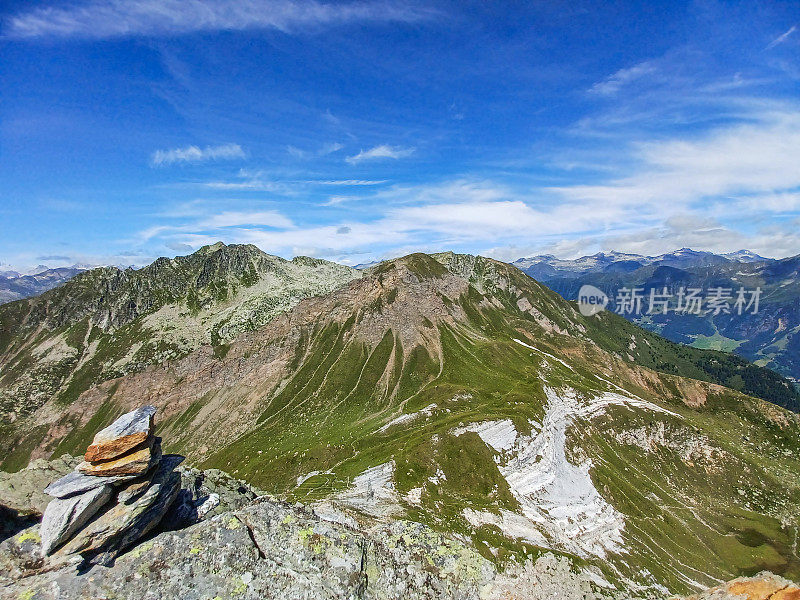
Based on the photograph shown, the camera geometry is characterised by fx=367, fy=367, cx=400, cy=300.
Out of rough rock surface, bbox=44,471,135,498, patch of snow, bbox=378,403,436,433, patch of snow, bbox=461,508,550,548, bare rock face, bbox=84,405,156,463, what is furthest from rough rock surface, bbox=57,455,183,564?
patch of snow, bbox=378,403,436,433

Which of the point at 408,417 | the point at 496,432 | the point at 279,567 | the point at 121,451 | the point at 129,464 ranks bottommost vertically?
the point at 408,417

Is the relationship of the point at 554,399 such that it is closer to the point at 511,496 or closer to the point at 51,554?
the point at 511,496

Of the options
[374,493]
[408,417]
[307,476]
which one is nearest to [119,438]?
[374,493]

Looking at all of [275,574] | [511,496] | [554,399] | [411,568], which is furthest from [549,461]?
[275,574]

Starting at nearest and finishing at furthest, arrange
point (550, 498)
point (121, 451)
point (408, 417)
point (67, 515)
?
point (67, 515)
point (121, 451)
point (550, 498)
point (408, 417)

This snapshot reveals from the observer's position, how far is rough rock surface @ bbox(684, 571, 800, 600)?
2131cm

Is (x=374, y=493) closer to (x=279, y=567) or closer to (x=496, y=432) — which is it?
(x=496, y=432)

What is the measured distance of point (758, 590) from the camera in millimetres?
22297

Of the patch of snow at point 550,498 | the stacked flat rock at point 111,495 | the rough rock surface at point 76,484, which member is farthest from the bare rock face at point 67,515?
the patch of snow at point 550,498

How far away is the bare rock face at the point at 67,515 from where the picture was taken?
20.0 metres

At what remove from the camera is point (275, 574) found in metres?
21.7

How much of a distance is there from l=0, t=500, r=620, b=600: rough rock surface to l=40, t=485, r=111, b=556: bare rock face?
57.0 inches

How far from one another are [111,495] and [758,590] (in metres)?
39.9

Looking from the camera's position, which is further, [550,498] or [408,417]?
[408,417]
